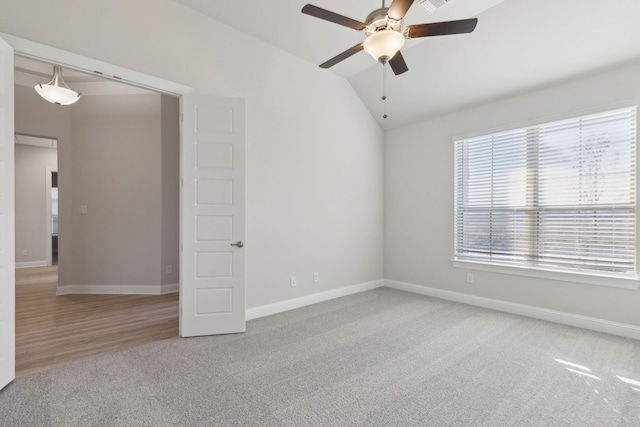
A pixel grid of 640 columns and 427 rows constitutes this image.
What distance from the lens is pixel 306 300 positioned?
161 inches

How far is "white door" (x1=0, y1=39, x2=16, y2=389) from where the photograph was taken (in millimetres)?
2074

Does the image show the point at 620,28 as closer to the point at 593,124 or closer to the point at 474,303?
the point at 593,124

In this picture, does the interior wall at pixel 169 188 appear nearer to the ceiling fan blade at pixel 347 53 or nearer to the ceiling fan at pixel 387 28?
the ceiling fan blade at pixel 347 53

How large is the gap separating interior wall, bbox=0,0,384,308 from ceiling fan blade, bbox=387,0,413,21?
208cm

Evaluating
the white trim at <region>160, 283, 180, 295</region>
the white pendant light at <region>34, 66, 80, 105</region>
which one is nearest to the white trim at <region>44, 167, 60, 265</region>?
the white pendant light at <region>34, 66, 80, 105</region>

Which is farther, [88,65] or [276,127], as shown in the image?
[276,127]

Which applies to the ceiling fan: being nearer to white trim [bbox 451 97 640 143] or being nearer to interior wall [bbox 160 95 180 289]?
white trim [bbox 451 97 640 143]

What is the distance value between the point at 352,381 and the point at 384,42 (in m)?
2.40

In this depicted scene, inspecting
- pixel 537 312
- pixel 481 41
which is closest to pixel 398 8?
pixel 481 41

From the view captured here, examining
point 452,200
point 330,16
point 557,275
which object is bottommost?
point 557,275

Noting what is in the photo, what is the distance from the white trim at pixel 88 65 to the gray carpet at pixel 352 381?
2458 millimetres

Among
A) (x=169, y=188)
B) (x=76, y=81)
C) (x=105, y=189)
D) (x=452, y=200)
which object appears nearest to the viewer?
(x=452, y=200)

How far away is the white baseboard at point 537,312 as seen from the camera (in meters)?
3.05

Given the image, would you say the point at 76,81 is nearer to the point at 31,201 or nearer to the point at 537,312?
the point at 31,201
